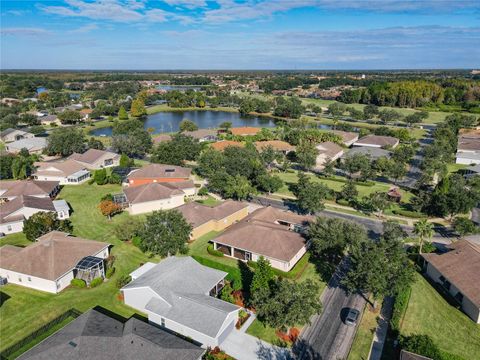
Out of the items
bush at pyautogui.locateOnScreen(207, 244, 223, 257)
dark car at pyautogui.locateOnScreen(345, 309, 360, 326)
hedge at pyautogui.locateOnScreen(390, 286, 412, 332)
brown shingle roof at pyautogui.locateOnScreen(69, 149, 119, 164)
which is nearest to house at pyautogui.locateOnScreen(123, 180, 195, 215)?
bush at pyautogui.locateOnScreen(207, 244, 223, 257)

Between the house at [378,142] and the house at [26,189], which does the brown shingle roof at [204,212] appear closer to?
the house at [26,189]

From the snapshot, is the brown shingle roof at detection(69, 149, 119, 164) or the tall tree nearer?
the tall tree

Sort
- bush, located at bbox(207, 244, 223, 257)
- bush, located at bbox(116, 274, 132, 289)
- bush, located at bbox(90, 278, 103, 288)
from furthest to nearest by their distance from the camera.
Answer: bush, located at bbox(207, 244, 223, 257) < bush, located at bbox(90, 278, 103, 288) < bush, located at bbox(116, 274, 132, 289)

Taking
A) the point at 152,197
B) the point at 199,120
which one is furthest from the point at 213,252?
the point at 199,120

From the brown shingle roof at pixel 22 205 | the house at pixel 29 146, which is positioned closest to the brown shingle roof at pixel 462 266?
the brown shingle roof at pixel 22 205

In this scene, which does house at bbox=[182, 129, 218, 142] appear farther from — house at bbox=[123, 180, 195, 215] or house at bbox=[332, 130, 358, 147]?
house at bbox=[123, 180, 195, 215]

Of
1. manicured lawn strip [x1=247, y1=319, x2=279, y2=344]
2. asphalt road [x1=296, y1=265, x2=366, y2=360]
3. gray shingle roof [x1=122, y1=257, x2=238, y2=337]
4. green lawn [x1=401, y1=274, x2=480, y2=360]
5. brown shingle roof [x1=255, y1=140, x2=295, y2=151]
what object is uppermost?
gray shingle roof [x1=122, y1=257, x2=238, y2=337]
